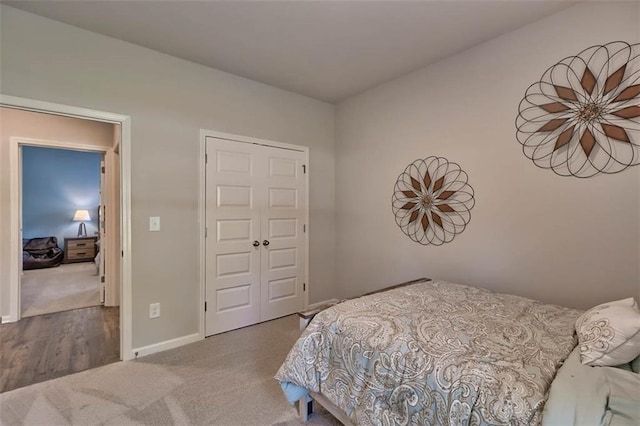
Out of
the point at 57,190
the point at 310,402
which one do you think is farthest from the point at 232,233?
the point at 57,190

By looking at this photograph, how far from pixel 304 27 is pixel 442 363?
7.69ft

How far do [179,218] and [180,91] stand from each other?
1174mm

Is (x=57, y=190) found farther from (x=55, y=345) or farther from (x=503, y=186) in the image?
(x=503, y=186)

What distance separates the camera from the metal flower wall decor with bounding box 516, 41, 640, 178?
69.2 inches

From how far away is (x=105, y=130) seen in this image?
145 inches

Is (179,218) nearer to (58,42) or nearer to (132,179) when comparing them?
(132,179)

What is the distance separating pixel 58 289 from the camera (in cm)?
445

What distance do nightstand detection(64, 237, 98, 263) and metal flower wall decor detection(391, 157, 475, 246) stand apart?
7.24 meters

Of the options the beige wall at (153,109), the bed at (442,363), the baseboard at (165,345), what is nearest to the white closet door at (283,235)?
the beige wall at (153,109)

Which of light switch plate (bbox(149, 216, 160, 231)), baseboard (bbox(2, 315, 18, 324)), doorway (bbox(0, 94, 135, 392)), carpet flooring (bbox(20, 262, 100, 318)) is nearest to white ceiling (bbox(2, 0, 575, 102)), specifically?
doorway (bbox(0, 94, 135, 392))

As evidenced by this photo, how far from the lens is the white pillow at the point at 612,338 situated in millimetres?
1063

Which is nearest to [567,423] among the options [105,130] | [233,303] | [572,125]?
[572,125]

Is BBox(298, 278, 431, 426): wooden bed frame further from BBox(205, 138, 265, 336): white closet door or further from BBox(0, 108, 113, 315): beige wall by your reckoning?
BBox(0, 108, 113, 315): beige wall

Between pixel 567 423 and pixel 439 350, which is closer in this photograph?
pixel 567 423
